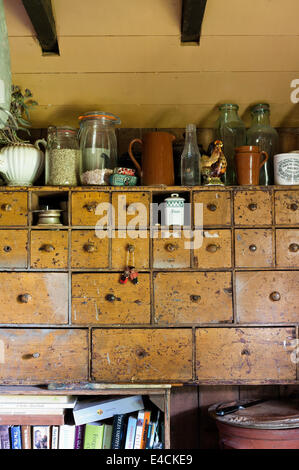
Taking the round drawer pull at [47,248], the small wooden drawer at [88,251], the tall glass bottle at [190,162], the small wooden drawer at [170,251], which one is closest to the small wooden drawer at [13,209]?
the round drawer pull at [47,248]

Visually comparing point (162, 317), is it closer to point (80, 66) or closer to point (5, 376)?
point (5, 376)

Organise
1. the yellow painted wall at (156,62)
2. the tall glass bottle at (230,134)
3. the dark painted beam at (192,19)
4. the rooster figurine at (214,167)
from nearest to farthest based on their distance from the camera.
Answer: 1. the dark painted beam at (192,19)
2. the yellow painted wall at (156,62)
3. the rooster figurine at (214,167)
4. the tall glass bottle at (230,134)

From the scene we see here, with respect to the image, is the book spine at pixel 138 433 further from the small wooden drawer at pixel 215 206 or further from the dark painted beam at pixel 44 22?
the dark painted beam at pixel 44 22

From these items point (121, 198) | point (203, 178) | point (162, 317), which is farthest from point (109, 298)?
point (203, 178)

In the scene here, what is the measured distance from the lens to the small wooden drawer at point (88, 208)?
6.06 feet

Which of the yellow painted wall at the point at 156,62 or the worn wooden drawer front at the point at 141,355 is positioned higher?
the yellow painted wall at the point at 156,62

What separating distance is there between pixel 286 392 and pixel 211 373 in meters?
0.56

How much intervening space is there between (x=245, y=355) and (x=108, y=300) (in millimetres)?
615

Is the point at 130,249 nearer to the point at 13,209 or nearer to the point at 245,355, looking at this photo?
the point at 13,209

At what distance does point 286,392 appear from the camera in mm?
2141

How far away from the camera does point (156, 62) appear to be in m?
1.95

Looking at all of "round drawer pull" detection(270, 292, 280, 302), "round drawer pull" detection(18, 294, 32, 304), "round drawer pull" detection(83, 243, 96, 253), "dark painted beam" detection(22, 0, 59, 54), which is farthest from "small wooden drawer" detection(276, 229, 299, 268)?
"dark painted beam" detection(22, 0, 59, 54)

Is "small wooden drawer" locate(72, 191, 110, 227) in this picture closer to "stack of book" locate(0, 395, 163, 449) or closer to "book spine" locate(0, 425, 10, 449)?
"stack of book" locate(0, 395, 163, 449)

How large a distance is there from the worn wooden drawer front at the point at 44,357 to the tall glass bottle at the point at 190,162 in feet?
2.59
